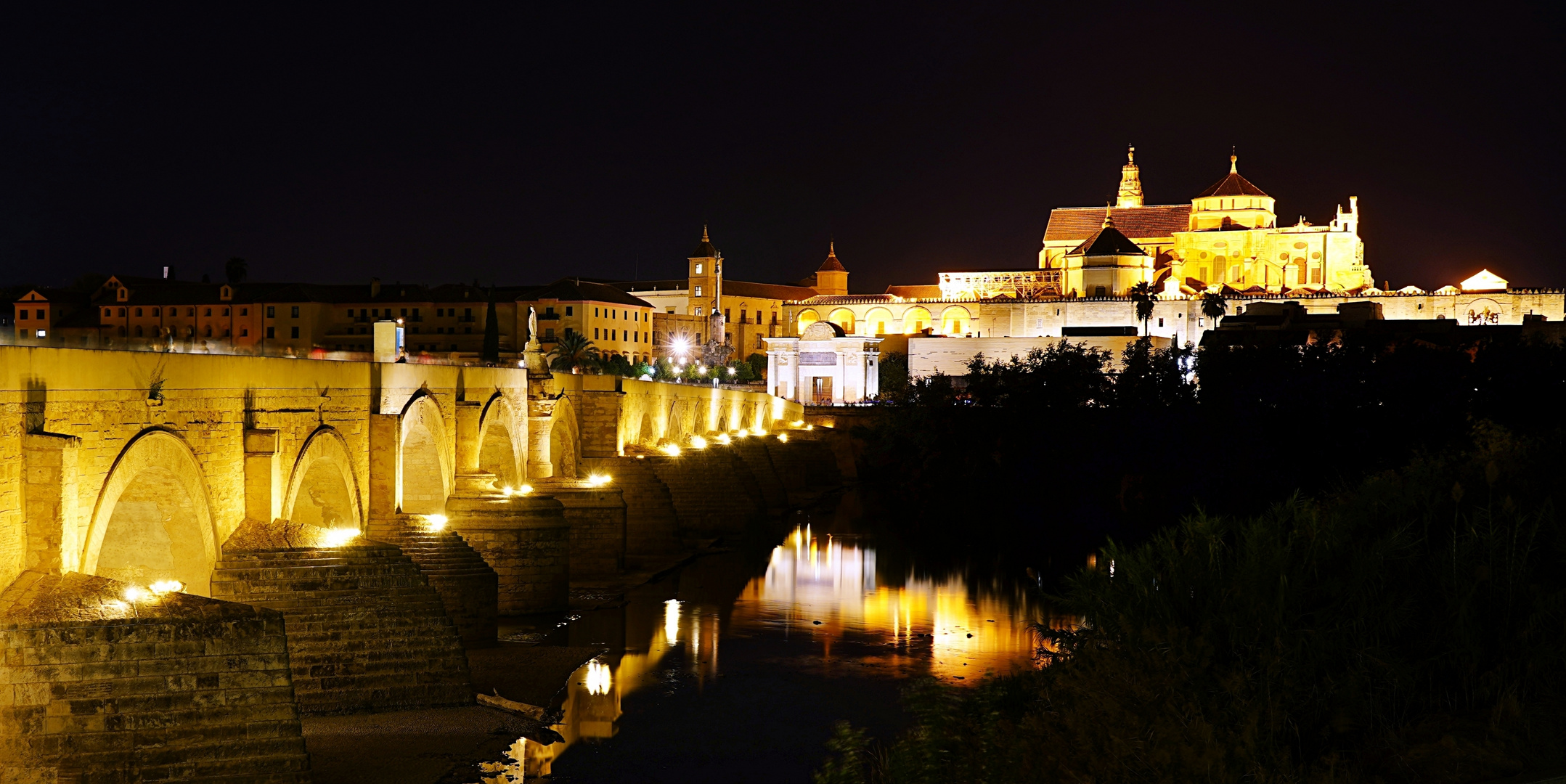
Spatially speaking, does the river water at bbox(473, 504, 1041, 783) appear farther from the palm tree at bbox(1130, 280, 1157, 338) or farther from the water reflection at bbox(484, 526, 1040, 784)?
the palm tree at bbox(1130, 280, 1157, 338)

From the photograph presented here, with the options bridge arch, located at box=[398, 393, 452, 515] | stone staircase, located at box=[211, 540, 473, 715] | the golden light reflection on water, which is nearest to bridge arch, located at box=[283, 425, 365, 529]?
bridge arch, located at box=[398, 393, 452, 515]

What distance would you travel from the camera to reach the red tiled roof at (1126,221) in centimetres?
10019

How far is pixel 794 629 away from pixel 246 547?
1057 centimetres

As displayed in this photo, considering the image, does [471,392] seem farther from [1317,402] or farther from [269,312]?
[269,312]

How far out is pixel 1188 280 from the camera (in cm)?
9475

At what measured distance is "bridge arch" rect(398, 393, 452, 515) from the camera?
2144 cm

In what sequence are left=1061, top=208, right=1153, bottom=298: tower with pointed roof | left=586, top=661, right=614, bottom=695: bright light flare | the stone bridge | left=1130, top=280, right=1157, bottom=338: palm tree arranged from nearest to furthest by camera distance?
the stone bridge
left=586, top=661, right=614, bottom=695: bright light flare
left=1130, top=280, right=1157, bottom=338: palm tree
left=1061, top=208, right=1153, bottom=298: tower with pointed roof

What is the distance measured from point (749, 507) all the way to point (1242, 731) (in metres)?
31.1

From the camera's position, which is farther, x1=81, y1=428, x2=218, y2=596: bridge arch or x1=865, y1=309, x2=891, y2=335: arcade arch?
x1=865, y1=309, x2=891, y2=335: arcade arch

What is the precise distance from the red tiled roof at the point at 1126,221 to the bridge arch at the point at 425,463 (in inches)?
3332

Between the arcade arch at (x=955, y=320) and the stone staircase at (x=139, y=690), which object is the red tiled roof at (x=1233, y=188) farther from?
the stone staircase at (x=139, y=690)

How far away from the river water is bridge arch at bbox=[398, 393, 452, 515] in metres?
2.89

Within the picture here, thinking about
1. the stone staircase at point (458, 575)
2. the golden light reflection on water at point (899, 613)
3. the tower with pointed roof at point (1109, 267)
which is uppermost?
the tower with pointed roof at point (1109, 267)

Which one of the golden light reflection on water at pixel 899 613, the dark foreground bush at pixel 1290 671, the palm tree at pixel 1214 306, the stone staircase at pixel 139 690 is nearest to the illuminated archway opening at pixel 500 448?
the golden light reflection on water at pixel 899 613
